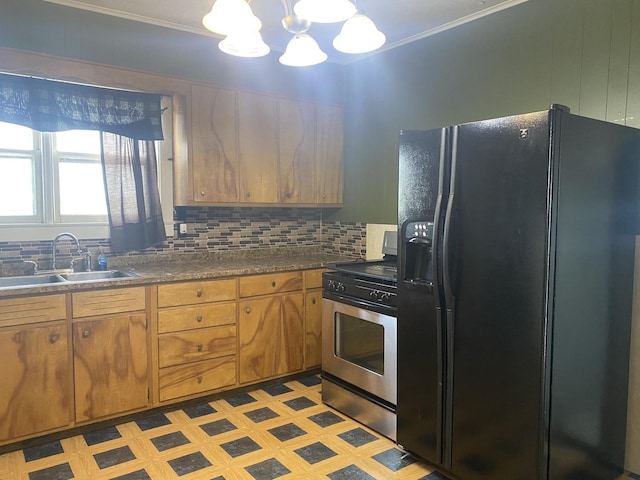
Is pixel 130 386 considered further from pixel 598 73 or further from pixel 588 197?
pixel 598 73

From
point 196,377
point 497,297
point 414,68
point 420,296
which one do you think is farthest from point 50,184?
point 497,297

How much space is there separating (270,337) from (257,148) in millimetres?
1359

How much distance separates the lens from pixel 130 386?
290 cm

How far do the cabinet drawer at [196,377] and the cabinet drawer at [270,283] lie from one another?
46cm

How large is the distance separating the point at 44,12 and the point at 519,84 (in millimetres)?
2820

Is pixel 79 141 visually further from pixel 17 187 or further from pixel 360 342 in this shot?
pixel 360 342

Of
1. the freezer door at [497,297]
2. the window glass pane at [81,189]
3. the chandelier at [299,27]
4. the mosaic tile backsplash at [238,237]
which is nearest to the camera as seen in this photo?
the chandelier at [299,27]

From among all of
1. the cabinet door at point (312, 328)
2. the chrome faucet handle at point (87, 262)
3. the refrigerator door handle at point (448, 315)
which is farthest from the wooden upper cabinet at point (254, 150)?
the refrigerator door handle at point (448, 315)

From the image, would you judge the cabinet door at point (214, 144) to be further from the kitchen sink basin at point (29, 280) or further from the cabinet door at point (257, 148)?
the kitchen sink basin at point (29, 280)

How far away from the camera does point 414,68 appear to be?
11.6ft

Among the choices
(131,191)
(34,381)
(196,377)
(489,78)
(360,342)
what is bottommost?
(196,377)

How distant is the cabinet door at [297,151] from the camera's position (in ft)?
12.4

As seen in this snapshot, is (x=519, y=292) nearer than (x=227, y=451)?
Yes

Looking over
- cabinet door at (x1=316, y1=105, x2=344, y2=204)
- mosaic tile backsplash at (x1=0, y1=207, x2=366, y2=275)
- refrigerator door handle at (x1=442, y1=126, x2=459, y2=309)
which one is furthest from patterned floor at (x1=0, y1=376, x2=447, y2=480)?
cabinet door at (x1=316, y1=105, x2=344, y2=204)
